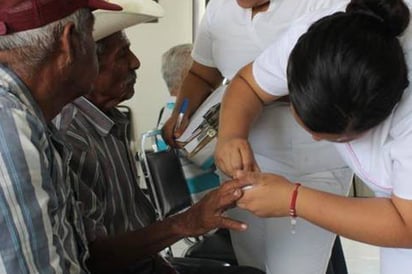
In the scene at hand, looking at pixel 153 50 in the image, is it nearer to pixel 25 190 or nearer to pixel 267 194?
pixel 267 194

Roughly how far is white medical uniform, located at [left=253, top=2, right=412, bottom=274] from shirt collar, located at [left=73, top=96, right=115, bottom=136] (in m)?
0.39

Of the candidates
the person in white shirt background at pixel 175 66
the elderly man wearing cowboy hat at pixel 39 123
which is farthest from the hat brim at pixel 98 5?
the person in white shirt background at pixel 175 66

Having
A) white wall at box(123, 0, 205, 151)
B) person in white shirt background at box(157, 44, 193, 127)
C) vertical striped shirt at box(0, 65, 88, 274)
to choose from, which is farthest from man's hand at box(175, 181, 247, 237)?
white wall at box(123, 0, 205, 151)

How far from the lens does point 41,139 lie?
0.95m

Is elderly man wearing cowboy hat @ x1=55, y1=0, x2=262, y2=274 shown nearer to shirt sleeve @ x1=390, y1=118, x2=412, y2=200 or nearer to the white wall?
shirt sleeve @ x1=390, y1=118, x2=412, y2=200

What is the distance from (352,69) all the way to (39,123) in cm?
51

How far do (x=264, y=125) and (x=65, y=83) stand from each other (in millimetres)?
682

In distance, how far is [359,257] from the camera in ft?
10.5

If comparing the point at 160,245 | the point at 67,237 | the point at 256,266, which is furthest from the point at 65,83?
the point at 256,266

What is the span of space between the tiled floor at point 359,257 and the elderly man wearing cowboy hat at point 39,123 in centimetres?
192

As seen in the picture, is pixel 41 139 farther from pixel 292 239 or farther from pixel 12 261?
pixel 292 239

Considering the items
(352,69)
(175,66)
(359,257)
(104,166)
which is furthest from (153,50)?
(352,69)

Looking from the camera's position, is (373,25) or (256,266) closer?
(373,25)

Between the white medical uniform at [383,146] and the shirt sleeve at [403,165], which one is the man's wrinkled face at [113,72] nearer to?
the white medical uniform at [383,146]
